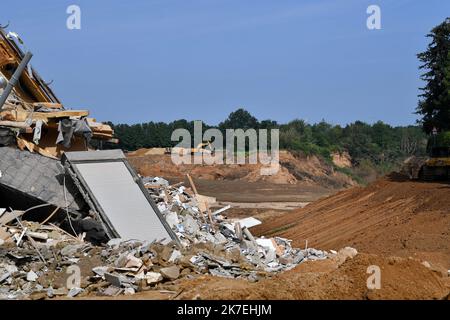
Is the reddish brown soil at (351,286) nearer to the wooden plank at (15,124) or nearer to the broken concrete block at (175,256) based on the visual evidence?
the broken concrete block at (175,256)

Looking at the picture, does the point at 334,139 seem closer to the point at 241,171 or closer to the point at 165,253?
the point at 241,171

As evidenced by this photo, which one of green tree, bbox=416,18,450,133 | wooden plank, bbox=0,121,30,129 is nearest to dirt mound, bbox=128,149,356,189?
green tree, bbox=416,18,450,133

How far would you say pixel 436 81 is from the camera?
31.9 meters

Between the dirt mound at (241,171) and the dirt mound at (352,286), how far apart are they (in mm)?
34749

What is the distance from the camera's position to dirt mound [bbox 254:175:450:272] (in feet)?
56.5

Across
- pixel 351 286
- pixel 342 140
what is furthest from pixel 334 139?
pixel 351 286

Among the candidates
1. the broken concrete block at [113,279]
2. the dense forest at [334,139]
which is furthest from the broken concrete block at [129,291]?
the dense forest at [334,139]

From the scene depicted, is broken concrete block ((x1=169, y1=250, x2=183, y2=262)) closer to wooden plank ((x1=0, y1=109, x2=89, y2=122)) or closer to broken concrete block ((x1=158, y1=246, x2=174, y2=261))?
broken concrete block ((x1=158, y1=246, x2=174, y2=261))

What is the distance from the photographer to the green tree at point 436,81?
3105cm

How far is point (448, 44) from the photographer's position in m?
31.8

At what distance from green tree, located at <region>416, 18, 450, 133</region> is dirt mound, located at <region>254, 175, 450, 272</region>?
3.95 meters

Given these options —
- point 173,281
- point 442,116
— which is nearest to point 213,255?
point 173,281

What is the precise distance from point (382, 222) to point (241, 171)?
27.0 m
